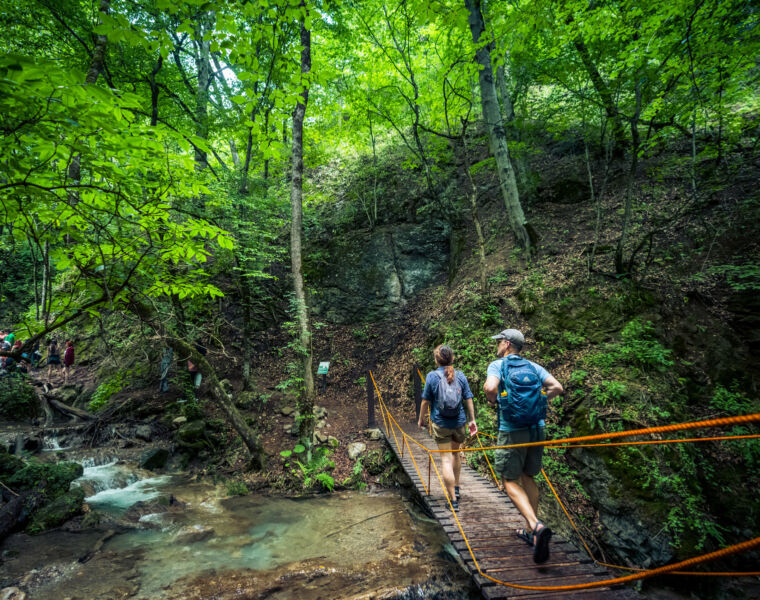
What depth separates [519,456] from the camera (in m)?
3.45

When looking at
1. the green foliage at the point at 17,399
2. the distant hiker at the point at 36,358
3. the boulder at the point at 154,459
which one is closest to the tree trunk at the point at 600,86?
the boulder at the point at 154,459

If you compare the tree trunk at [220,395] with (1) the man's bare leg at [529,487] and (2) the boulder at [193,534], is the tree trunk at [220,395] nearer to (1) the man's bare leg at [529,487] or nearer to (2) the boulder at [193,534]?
(2) the boulder at [193,534]

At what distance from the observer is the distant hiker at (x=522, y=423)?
11.0ft

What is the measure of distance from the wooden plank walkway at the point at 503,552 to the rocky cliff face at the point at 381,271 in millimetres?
9318

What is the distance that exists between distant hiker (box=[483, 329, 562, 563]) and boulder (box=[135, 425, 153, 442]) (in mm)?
9972

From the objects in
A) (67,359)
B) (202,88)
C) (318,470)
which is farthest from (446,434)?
(67,359)

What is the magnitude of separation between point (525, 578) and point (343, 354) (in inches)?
396

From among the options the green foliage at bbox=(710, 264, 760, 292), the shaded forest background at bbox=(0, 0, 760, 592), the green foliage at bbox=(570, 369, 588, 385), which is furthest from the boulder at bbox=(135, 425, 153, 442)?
the green foliage at bbox=(710, 264, 760, 292)

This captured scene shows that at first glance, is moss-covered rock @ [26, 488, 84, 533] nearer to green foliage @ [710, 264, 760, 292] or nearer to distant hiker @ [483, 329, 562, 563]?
distant hiker @ [483, 329, 562, 563]

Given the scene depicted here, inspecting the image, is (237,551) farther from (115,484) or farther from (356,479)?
(115,484)

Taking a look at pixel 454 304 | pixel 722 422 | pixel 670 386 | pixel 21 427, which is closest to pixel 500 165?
pixel 454 304

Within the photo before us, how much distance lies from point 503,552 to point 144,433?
32.7 feet

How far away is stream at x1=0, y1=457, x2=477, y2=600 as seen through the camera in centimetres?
394

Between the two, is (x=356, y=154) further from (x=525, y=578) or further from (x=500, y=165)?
(x=525, y=578)
